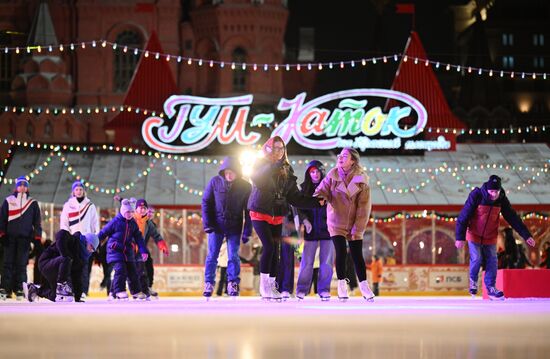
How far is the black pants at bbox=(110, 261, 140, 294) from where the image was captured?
586 inches

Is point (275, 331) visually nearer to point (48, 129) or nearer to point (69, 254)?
point (69, 254)

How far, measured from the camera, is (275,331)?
860 cm

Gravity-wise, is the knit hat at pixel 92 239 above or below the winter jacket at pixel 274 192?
below

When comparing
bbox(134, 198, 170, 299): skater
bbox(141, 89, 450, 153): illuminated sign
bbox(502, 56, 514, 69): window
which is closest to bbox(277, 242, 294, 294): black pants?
bbox(134, 198, 170, 299): skater

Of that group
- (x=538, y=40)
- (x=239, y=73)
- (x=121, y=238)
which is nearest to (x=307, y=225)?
(x=121, y=238)

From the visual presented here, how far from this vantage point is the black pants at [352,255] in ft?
42.2

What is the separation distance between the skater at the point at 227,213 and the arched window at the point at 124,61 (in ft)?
158

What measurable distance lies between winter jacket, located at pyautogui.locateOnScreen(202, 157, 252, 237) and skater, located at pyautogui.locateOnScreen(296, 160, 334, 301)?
76cm

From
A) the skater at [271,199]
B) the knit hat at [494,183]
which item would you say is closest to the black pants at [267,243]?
the skater at [271,199]

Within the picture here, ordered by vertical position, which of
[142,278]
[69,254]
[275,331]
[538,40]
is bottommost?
[275,331]

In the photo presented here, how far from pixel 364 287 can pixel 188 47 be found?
169ft

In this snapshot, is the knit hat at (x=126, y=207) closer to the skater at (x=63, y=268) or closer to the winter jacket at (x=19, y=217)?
the skater at (x=63, y=268)

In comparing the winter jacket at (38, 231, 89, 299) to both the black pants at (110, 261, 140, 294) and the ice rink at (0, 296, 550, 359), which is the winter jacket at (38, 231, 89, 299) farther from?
the ice rink at (0, 296, 550, 359)

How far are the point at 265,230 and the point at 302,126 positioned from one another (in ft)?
66.5
